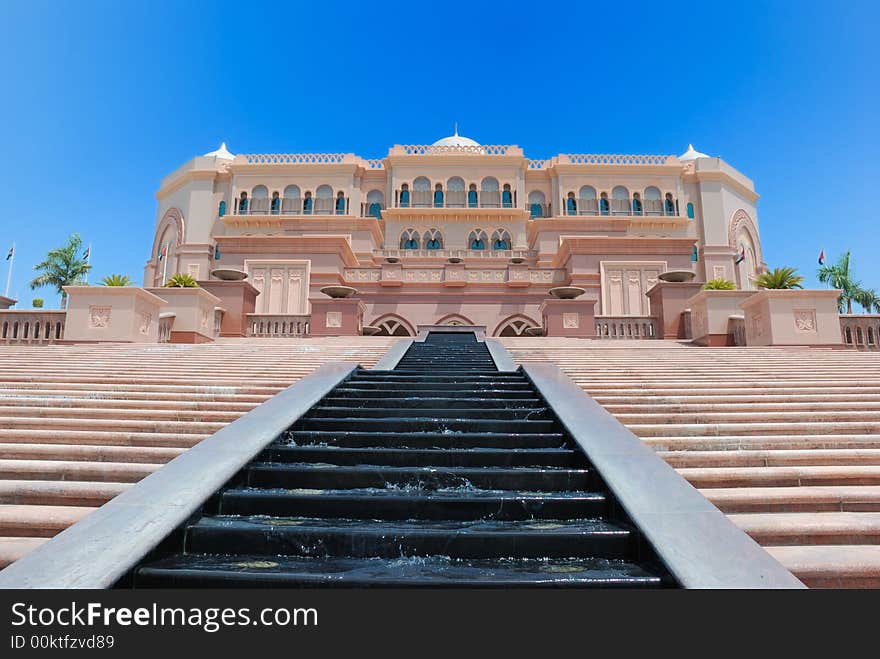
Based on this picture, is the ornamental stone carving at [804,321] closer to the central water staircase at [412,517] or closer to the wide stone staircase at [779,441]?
the wide stone staircase at [779,441]

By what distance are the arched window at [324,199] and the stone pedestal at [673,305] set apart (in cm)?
2684

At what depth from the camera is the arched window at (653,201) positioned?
40156 mm

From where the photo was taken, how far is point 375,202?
41125 mm

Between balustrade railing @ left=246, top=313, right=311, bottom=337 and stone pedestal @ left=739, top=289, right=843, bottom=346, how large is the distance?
45.3 feet

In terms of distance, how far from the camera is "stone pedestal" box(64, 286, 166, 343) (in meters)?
13.9

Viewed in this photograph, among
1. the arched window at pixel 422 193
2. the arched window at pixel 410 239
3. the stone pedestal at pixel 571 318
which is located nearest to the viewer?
the stone pedestal at pixel 571 318

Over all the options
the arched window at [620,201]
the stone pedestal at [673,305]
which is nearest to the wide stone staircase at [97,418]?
the stone pedestal at [673,305]

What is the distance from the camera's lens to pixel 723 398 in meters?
6.63

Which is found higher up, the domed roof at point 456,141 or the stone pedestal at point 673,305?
the domed roof at point 456,141

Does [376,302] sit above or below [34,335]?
above

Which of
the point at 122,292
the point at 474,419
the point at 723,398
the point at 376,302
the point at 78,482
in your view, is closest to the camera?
the point at 78,482

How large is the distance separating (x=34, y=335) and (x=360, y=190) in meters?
28.9
